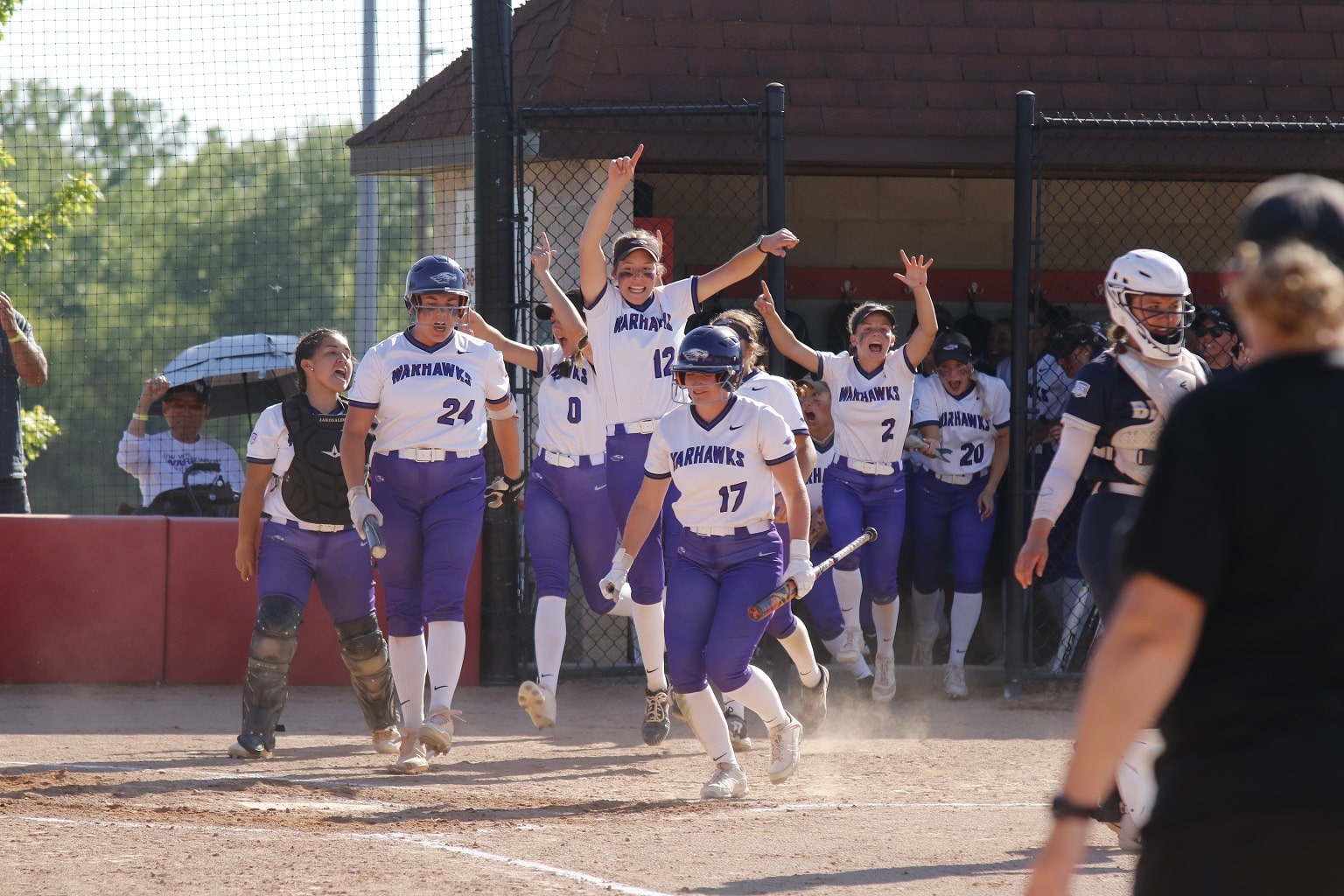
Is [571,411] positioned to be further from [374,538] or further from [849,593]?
[849,593]

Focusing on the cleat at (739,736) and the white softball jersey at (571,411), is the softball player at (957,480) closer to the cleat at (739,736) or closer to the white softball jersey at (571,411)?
the cleat at (739,736)

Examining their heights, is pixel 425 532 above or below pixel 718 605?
above

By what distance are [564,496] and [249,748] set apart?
1850 mm

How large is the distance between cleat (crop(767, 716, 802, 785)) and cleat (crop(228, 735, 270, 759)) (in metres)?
2.31

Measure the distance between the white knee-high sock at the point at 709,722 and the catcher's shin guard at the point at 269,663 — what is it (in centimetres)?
181

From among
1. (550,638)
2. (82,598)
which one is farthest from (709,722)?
(82,598)

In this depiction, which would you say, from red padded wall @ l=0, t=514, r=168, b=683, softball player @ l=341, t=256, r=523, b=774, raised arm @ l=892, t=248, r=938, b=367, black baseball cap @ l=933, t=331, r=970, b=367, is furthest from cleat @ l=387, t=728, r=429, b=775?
black baseball cap @ l=933, t=331, r=970, b=367

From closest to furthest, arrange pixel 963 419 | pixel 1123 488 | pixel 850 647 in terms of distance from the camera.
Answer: pixel 1123 488 < pixel 850 647 < pixel 963 419

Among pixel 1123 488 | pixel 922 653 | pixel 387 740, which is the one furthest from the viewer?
pixel 922 653

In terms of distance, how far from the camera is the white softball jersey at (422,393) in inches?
A: 254

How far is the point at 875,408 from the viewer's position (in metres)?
8.69

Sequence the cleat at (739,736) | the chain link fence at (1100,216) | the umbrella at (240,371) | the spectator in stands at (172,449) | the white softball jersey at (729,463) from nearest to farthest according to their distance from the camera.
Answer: the white softball jersey at (729,463)
the cleat at (739,736)
the chain link fence at (1100,216)
the spectator in stands at (172,449)
the umbrella at (240,371)

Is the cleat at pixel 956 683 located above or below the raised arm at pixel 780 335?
below

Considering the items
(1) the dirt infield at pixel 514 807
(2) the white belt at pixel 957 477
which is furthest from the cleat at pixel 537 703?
(2) the white belt at pixel 957 477
